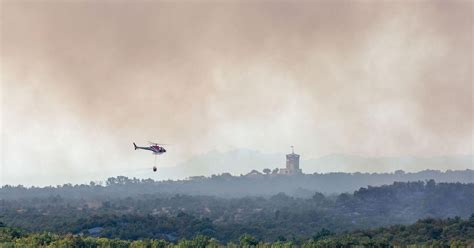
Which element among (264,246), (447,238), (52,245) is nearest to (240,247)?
(264,246)

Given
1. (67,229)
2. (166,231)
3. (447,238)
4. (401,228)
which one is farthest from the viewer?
(166,231)

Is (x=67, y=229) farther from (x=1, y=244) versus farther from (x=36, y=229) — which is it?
Answer: (x=1, y=244)

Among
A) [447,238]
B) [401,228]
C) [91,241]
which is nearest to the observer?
[91,241]

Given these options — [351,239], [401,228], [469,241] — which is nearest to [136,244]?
[351,239]

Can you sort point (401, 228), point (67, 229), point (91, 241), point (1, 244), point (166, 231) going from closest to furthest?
point (1, 244)
point (91, 241)
point (401, 228)
point (67, 229)
point (166, 231)

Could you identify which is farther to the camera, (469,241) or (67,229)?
(67,229)

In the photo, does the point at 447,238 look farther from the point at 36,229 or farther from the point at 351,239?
the point at 36,229
